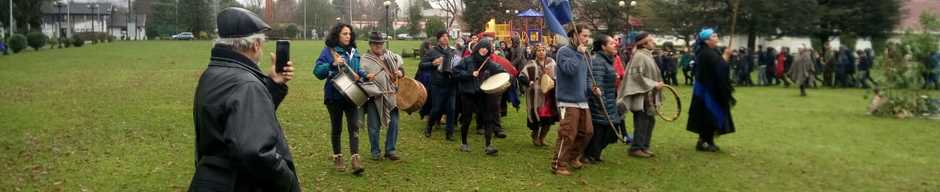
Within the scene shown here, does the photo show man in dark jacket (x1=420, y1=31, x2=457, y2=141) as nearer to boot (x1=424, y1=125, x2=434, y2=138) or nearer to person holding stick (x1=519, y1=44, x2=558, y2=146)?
boot (x1=424, y1=125, x2=434, y2=138)

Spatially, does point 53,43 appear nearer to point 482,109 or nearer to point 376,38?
point 482,109

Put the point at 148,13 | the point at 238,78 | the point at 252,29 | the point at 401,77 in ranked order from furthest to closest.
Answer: the point at 148,13 → the point at 401,77 → the point at 252,29 → the point at 238,78

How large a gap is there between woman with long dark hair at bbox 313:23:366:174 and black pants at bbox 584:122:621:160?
2.41 meters

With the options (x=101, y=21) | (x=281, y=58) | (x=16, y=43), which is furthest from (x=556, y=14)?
(x=101, y=21)

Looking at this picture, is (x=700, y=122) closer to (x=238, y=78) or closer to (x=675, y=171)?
(x=675, y=171)

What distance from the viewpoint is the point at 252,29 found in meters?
3.12

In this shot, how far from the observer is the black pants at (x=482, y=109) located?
8.91 metres

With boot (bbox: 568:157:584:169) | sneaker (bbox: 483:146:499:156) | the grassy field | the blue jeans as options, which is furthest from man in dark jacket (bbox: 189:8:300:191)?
sneaker (bbox: 483:146:499:156)

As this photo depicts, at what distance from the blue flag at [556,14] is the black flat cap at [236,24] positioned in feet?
15.2

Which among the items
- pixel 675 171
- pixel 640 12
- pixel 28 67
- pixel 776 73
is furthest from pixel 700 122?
pixel 640 12

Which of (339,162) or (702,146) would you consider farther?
(702,146)

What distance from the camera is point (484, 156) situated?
28.8 ft

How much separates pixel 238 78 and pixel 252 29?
0.28m

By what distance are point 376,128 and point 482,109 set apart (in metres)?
1.84
